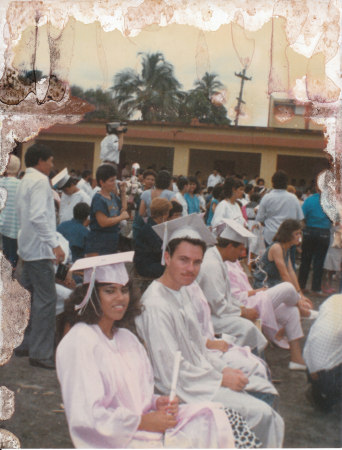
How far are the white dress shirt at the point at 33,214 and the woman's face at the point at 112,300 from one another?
4.61ft

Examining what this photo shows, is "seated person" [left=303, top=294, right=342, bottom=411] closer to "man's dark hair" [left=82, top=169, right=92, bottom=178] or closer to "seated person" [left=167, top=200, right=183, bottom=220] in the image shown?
"seated person" [left=167, top=200, right=183, bottom=220]

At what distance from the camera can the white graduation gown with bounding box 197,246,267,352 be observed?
3.99 m

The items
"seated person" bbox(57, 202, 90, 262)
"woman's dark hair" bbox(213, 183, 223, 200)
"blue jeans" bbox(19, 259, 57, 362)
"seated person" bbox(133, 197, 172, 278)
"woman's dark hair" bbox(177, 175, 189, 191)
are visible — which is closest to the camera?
"blue jeans" bbox(19, 259, 57, 362)

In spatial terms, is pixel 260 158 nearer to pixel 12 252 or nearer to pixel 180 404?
pixel 12 252

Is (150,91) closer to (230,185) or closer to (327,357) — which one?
(327,357)

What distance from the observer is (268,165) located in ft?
15.0

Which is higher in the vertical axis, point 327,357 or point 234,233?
point 234,233

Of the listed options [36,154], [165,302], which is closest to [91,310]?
[165,302]

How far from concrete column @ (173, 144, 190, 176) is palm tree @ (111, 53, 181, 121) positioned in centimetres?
38

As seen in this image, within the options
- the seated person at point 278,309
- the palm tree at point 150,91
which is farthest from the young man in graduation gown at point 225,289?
the palm tree at point 150,91

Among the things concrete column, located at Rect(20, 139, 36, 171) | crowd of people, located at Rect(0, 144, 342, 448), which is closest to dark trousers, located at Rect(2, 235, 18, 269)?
crowd of people, located at Rect(0, 144, 342, 448)

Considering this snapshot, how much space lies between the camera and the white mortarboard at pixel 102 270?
2.52 meters

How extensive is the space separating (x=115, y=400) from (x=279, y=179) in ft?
10.0

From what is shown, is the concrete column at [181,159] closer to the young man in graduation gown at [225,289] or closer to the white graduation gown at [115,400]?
the young man in graduation gown at [225,289]
